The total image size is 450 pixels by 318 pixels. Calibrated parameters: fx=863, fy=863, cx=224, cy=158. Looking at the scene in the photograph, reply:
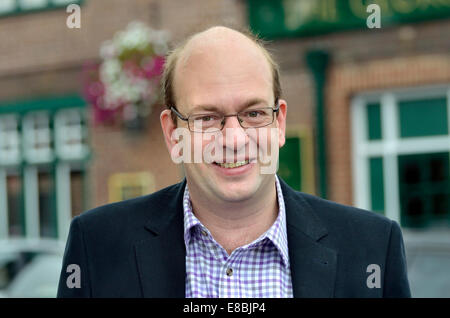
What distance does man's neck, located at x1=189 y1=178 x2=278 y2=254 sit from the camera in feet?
7.14

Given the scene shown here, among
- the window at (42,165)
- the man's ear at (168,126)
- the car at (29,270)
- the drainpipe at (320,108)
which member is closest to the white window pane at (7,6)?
the window at (42,165)

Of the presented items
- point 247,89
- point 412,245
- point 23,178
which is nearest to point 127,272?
point 247,89

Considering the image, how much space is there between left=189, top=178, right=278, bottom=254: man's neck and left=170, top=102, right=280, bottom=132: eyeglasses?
0.17m

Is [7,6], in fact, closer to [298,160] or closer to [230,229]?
[298,160]

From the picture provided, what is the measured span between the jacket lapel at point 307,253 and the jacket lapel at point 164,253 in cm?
28

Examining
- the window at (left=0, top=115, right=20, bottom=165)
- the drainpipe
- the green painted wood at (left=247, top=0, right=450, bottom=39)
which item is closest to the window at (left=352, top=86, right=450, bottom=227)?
the drainpipe

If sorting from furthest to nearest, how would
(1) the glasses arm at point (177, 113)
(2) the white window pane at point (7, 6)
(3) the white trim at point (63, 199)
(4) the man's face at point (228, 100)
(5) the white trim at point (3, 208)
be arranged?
1. (5) the white trim at point (3, 208)
2. (2) the white window pane at point (7, 6)
3. (3) the white trim at point (63, 199)
4. (1) the glasses arm at point (177, 113)
5. (4) the man's face at point (228, 100)

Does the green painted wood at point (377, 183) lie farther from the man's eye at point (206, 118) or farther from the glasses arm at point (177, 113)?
the man's eye at point (206, 118)

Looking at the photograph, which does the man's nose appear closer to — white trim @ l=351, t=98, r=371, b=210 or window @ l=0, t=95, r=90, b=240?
Result: white trim @ l=351, t=98, r=371, b=210

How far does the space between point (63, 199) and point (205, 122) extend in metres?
10.8

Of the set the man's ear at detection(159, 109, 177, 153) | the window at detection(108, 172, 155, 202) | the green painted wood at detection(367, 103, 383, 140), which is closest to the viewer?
the man's ear at detection(159, 109, 177, 153)

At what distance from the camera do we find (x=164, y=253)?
2.21 metres

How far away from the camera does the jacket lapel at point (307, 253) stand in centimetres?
213

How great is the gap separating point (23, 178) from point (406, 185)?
5.80 m
